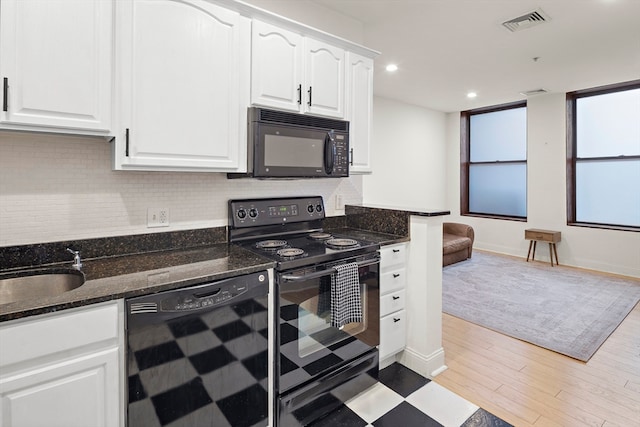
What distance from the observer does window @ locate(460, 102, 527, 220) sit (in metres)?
6.06

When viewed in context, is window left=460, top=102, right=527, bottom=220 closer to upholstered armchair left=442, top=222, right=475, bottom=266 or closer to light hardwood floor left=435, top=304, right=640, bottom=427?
upholstered armchair left=442, top=222, right=475, bottom=266

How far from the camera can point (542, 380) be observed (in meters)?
2.32

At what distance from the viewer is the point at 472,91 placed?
17.2 feet

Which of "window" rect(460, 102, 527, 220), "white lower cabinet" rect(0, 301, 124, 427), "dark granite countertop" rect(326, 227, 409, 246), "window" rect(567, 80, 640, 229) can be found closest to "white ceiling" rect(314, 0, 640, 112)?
"window" rect(567, 80, 640, 229)

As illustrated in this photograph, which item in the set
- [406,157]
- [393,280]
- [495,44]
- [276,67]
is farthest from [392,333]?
[406,157]

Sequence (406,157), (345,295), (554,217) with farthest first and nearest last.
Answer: (406,157) → (554,217) → (345,295)

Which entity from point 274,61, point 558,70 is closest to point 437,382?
point 274,61

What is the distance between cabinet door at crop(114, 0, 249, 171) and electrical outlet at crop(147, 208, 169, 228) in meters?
0.37

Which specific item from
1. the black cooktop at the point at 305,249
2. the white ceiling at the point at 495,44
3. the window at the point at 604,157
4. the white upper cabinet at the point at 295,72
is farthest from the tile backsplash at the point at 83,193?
the window at the point at 604,157

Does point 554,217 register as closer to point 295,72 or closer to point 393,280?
point 393,280

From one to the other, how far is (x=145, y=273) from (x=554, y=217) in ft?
19.9

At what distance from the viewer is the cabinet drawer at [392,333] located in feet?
7.41

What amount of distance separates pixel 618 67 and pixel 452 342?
3.98 meters

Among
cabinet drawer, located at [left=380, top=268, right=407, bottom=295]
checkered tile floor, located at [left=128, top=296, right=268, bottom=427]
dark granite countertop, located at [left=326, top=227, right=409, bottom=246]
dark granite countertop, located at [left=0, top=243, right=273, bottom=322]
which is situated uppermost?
dark granite countertop, located at [left=326, top=227, right=409, bottom=246]
